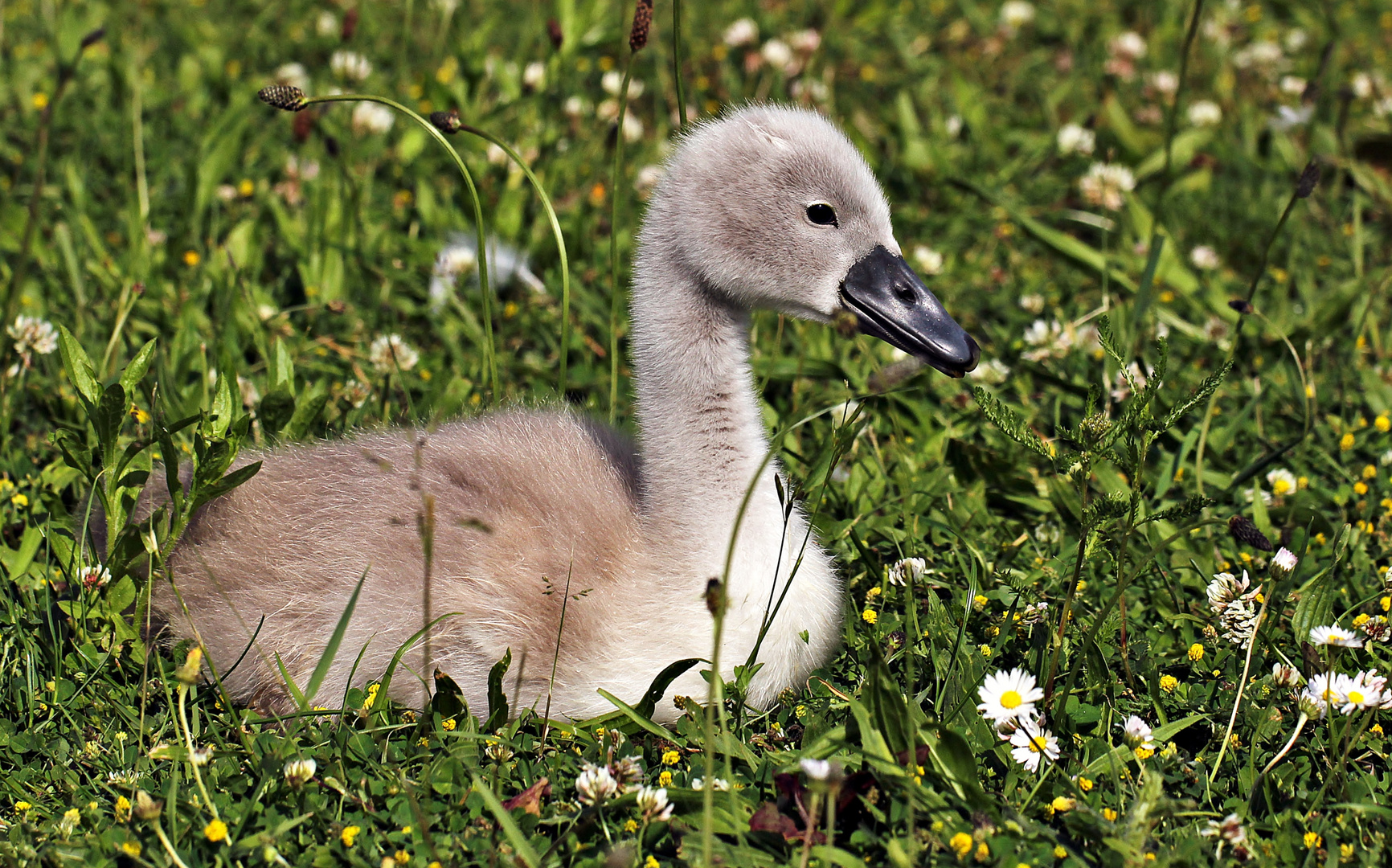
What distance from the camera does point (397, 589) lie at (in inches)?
115

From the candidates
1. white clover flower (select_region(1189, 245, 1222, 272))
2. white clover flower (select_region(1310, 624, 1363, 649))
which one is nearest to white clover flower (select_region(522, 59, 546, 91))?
white clover flower (select_region(1189, 245, 1222, 272))

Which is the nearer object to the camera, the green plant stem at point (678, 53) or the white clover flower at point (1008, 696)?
the white clover flower at point (1008, 696)

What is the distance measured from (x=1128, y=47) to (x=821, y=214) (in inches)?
160

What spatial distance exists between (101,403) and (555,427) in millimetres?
1040

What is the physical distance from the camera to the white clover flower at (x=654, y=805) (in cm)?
244


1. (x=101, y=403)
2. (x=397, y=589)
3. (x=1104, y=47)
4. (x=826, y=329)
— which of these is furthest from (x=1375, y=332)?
(x=101, y=403)

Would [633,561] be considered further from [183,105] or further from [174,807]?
[183,105]

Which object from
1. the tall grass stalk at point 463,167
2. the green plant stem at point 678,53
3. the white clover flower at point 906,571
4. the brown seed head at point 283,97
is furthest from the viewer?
the green plant stem at point 678,53

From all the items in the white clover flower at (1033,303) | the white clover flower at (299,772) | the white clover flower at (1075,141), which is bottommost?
the white clover flower at (299,772)

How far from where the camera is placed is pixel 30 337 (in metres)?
3.78

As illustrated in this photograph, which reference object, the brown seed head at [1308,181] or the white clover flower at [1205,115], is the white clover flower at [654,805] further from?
the white clover flower at [1205,115]

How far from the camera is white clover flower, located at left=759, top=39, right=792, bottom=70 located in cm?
591

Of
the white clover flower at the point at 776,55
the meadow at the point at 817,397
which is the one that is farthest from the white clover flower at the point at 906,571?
the white clover flower at the point at 776,55

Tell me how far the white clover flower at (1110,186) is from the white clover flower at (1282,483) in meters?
1.70
